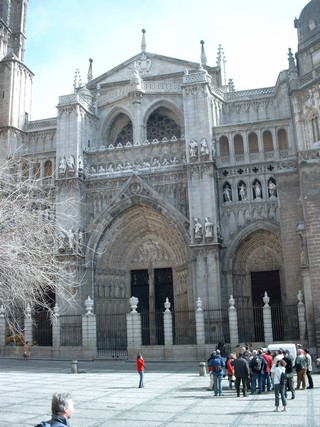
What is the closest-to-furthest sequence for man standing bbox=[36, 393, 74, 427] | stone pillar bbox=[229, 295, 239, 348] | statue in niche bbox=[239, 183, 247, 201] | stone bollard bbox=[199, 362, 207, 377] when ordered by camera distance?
man standing bbox=[36, 393, 74, 427], stone bollard bbox=[199, 362, 207, 377], stone pillar bbox=[229, 295, 239, 348], statue in niche bbox=[239, 183, 247, 201]

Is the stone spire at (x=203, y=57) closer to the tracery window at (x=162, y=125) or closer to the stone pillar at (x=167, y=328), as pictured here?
the tracery window at (x=162, y=125)

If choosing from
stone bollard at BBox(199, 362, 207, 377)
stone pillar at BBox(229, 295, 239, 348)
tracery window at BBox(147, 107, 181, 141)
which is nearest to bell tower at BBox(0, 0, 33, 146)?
tracery window at BBox(147, 107, 181, 141)

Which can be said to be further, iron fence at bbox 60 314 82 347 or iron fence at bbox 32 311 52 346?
iron fence at bbox 32 311 52 346

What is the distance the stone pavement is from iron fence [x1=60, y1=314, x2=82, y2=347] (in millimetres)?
6188

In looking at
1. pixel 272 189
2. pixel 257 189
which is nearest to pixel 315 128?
pixel 272 189

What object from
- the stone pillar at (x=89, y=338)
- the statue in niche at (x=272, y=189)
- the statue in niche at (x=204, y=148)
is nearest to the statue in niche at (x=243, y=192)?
the statue in niche at (x=272, y=189)

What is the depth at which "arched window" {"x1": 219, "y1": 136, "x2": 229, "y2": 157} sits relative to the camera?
91.1ft

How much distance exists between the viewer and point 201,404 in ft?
37.6

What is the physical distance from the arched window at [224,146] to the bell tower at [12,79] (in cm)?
1340

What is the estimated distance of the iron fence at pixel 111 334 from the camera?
25294mm

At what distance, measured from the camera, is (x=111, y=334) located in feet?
87.1

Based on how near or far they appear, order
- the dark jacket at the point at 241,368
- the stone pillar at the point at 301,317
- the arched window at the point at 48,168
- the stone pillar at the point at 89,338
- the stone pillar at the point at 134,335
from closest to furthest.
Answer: the dark jacket at the point at 241,368 → the stone pillar at the point at 301,317 → the stone pillar at the point at 134,335 → the stone pillar at the point at 89,338 → the arched window at the point at 48,168

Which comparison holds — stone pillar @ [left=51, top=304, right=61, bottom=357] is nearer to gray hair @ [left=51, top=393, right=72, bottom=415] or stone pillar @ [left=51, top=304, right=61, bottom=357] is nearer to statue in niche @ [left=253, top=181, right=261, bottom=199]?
statue in niche @ [left=253, top=181, right=261, bottom=199]

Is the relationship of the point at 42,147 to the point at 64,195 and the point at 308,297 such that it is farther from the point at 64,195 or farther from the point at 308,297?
the point at 308,297
